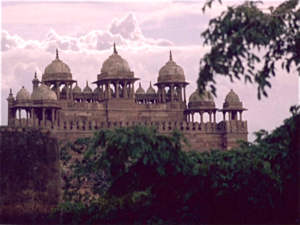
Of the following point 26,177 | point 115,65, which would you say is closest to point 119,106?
point 115,65

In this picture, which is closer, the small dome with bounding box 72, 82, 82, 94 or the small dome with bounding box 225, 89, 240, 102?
the small dome with bounding box 72, 82, 82, 94

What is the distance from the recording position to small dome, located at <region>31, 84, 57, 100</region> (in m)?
42.5

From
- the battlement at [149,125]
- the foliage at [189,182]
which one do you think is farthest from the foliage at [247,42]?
the battlement at [149,125]

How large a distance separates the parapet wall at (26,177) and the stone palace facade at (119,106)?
18.2 meters

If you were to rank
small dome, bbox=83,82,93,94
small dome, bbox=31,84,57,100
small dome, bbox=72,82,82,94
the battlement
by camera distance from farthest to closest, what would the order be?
small dome, bbox=83,82,93,94
small dome, bbox=72,82,82,94
small dome, bbox=31,84,57,100
the battlement

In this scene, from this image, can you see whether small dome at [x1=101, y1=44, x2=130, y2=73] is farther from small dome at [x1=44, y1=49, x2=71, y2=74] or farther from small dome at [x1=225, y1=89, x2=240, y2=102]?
small dome at [x1=225, y1=89, x2=240, y2=102]

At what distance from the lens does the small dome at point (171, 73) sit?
46.4 m

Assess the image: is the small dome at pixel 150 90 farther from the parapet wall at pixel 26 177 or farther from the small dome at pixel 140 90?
the parapet wall at pixel 26 177

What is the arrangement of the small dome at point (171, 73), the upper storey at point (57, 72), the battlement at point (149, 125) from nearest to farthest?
the battlement at point (149, 125), the upper storey at point (57, 72), the small dome at point (171, 73)

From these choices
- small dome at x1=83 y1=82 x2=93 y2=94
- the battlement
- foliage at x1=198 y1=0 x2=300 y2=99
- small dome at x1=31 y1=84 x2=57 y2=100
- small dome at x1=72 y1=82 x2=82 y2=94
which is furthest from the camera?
small dome at x1=83 y1=82 x2=93 y2=94

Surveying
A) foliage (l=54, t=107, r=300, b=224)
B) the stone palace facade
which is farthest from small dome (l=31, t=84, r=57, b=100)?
foliage (l=54, t=107, r=300, b=224)

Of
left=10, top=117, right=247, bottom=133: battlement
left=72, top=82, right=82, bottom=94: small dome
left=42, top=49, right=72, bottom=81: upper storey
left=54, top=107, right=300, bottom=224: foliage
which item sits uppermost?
left=42, top=49, right=72, bottom=81: upper storey

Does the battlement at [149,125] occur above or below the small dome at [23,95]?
below

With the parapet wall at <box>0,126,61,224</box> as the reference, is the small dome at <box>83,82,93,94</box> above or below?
above
